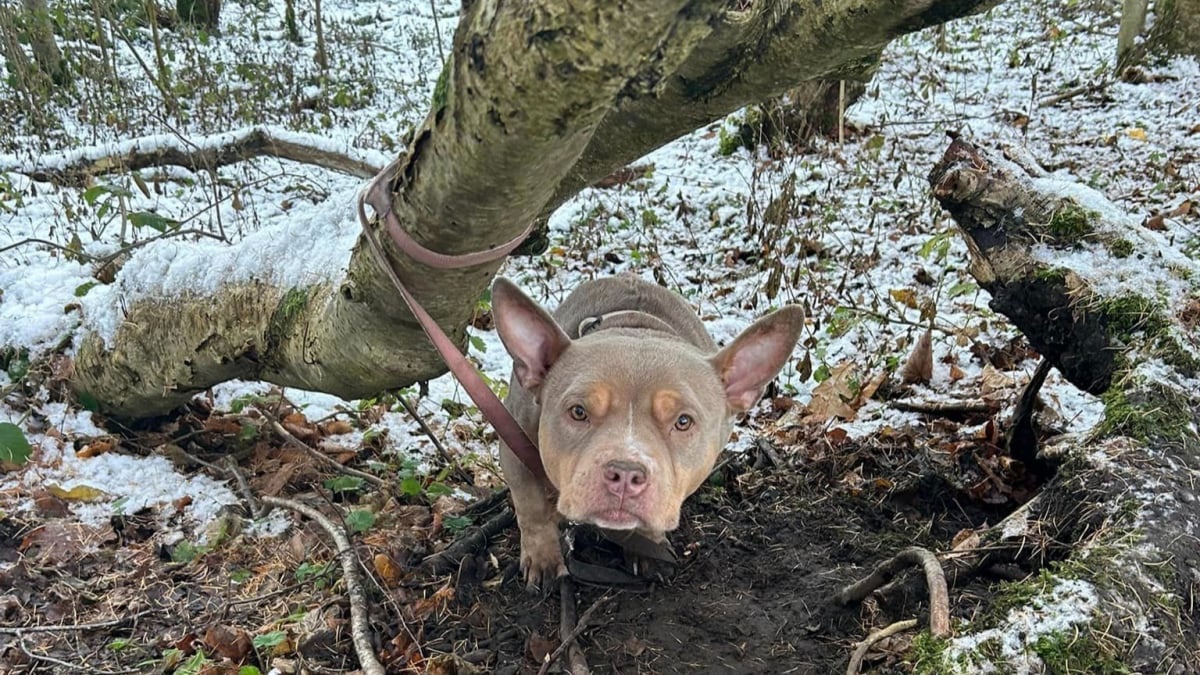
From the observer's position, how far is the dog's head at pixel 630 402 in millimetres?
2701

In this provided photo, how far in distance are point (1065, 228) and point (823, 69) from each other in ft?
4.77

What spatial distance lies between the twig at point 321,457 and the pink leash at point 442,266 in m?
1.42

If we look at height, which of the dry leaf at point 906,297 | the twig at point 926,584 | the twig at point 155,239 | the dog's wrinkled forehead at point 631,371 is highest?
the twig at point 155,239

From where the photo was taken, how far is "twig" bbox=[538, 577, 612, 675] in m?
2.84

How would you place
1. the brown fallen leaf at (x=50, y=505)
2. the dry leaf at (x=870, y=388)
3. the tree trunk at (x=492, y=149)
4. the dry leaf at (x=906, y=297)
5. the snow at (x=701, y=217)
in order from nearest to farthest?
1. the tree trunk at (x=492, y=149)
2. the brown fallen leaf at (x=50, y=505)
3. the snow at (x=701, y=217)
4. the dry leaf at (x=870, y=388)
5. the dry leaf at (x=906, y=297)

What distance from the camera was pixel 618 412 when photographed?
2.93 metres

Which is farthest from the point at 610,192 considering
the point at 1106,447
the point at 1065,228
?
the point at 1106,447

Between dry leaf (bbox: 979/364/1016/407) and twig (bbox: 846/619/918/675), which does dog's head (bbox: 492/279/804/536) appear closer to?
twig (bbox: 846/619/918/675)

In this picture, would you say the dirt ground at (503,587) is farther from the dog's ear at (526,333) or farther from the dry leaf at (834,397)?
the dog's ear at (526,333)

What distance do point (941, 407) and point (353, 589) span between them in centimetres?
311

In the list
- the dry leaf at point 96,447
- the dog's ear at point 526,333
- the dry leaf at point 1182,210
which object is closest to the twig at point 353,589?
the dog's ear at point 526,333

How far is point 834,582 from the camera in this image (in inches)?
129

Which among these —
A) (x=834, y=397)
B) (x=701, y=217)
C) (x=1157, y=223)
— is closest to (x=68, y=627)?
(x=834, y=397)

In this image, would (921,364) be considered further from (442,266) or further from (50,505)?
(50,505)
